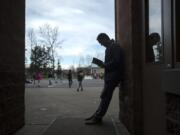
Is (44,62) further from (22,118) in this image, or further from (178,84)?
(178,84)

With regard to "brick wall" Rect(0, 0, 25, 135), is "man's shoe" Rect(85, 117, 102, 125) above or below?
below

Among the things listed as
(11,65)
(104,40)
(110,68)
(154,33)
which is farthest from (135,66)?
(11,65)

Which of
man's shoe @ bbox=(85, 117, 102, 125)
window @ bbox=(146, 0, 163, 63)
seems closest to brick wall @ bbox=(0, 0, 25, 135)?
man's shoe @ bbox=(85, 117, 102, 125)

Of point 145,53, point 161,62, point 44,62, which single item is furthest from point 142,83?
point 44,62

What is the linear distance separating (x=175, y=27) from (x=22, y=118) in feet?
18.3

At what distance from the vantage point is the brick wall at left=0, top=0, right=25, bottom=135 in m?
7.28

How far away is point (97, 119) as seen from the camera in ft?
30.6

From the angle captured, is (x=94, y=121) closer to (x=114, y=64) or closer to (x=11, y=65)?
(x=114, y=64)

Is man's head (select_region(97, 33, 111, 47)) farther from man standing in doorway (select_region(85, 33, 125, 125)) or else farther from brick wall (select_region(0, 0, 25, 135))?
brick wall (select_region(0, 0, 25, 135))

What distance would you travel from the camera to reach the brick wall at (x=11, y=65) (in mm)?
7281

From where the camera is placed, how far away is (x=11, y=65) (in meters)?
7.95

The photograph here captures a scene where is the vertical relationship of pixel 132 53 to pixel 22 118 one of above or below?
above

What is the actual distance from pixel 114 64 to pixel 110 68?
16 cm

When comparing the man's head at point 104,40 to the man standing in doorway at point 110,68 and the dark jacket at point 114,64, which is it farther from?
the dark jacket at point 114,64
